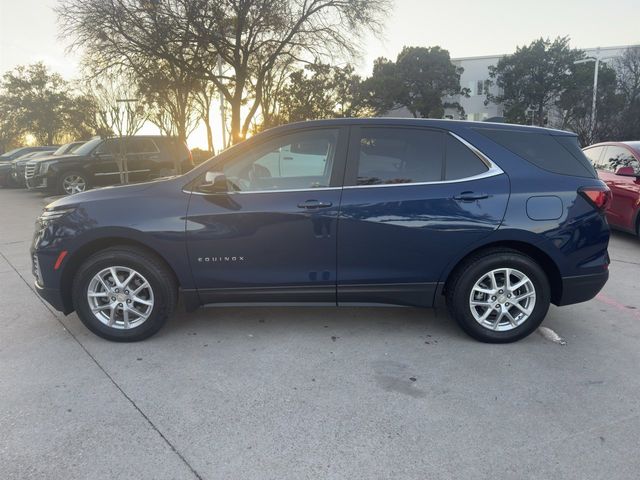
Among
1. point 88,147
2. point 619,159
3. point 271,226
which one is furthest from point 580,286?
point 88,147

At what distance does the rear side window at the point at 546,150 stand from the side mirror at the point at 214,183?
6.62 ft

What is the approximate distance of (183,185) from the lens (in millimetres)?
3785

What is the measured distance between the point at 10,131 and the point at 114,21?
2944 centimetres

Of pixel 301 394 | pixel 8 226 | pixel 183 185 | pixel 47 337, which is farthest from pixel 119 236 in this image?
pixel 8 226

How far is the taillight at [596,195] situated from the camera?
146 inches

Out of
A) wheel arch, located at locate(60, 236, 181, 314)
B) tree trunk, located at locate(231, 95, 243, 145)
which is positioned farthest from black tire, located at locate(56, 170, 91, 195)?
wheel arch, located at locate(60, 236, 181, 314)

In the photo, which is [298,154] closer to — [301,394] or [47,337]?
[301,394]

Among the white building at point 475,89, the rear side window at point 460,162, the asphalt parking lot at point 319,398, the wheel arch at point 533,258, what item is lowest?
the asphalt parking lot at point 319,398

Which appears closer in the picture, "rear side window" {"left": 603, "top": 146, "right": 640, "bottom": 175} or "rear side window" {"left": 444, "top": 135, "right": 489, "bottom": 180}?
"rear side window" {"left": 444, "top": 135, "right": 489, "bottom": 180}

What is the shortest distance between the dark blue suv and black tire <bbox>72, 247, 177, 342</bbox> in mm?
11

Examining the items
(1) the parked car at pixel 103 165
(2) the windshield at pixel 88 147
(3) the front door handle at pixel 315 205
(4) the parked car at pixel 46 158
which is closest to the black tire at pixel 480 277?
(3) the front door handle at pixel 315 205

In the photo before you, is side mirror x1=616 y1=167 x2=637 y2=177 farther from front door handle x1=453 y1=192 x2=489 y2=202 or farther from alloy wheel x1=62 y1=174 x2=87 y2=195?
alloy wheel x1=62 y1=174 x2=87 y2=195

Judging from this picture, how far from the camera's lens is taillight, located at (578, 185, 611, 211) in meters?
3.71

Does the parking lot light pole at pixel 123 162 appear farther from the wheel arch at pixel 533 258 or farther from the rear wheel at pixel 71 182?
the wheel arch at pixel 533 258
